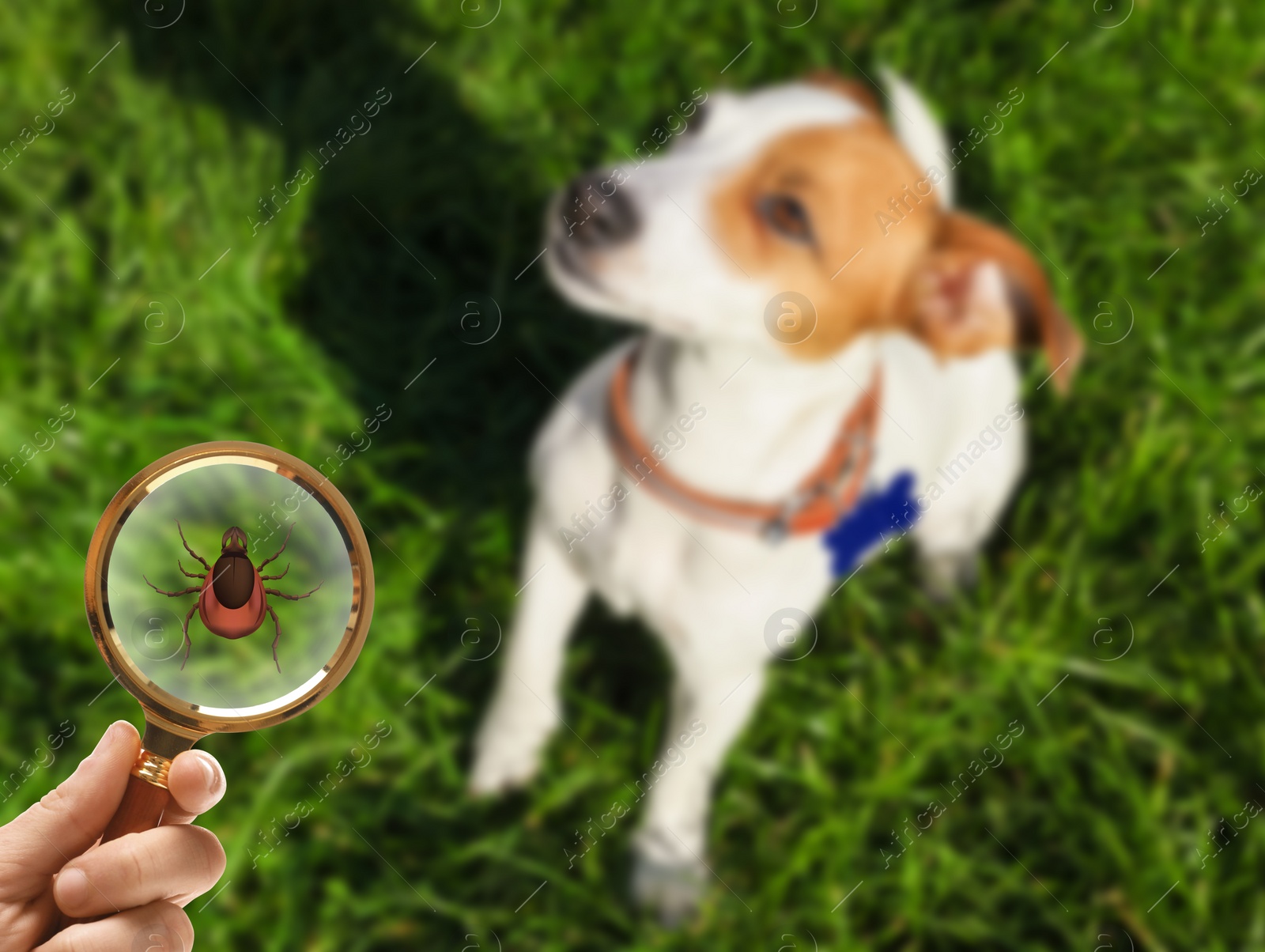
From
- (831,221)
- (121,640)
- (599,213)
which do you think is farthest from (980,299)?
(121,640)

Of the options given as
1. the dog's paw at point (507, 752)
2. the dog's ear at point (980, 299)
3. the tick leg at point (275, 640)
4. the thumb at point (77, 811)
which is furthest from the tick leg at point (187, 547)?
the dog's paw at point (507, 752)

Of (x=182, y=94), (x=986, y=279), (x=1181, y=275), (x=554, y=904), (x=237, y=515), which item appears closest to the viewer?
(x=237, y=515)

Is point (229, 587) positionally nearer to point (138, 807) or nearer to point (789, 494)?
point (138, 807)

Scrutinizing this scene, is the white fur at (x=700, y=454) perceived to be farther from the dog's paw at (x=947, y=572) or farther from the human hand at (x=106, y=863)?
the human hand at (x=106, y=863)

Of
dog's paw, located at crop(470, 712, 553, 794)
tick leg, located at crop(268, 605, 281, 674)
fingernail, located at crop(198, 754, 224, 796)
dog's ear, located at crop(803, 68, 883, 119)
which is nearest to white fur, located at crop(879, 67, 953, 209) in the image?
dog's ear, located at crop(803, 68, 883, 119)

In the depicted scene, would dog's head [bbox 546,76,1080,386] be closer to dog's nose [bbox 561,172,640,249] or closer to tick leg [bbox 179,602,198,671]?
dog's nose [bbox 561,172,640,249]

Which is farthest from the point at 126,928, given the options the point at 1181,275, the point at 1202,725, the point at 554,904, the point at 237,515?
the point at 1181,275

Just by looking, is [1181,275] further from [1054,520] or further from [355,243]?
[355,243]
